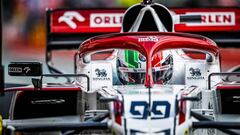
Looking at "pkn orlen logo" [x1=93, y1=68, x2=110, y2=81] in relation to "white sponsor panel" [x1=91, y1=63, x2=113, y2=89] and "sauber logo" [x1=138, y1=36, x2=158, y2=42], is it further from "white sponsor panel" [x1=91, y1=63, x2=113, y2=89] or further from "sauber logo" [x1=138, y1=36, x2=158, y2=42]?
"sauber logo" [x1=138, y1=36, x2=158, y2=42]

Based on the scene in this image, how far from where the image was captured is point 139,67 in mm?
4219

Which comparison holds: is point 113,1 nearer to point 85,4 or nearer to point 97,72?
point 85,4

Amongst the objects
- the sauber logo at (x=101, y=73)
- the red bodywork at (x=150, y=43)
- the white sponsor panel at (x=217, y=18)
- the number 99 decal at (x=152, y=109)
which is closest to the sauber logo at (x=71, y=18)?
the white sponsor panel at (x=217, y=18)

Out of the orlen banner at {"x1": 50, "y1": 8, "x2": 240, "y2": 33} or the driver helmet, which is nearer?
the driver helmet

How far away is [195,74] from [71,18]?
211 cm

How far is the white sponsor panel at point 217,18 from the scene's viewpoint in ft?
20.5

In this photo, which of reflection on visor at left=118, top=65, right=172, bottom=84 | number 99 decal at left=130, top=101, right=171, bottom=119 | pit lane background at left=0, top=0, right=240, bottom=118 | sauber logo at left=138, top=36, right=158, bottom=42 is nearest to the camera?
number 99 decal at left=130, top=101, right=171, bottom=119

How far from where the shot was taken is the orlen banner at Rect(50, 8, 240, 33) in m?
6.25

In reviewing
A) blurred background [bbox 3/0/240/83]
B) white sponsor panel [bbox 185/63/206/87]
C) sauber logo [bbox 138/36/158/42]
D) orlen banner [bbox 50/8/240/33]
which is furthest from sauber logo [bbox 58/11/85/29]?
blurred background [bbox 3/0/240/83]

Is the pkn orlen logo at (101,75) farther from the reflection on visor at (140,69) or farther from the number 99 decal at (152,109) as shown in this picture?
the number 99 decal at (152,109)

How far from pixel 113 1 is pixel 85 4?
466 mm

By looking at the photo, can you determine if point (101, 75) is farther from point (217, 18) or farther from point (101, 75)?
point (217, 18)

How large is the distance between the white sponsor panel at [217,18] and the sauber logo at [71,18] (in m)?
1.16

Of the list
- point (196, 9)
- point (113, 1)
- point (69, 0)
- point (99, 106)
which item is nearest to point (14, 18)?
point (69, 0)
